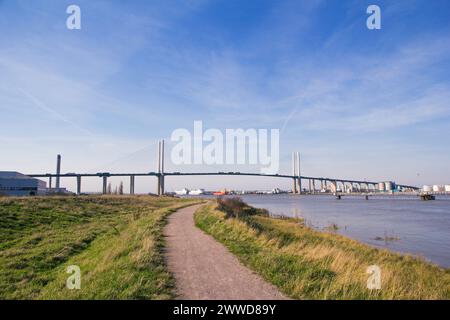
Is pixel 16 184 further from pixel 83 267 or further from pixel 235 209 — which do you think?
pixel 83 267

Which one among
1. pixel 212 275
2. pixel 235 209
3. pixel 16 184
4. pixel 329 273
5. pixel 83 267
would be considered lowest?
pixel 83 267

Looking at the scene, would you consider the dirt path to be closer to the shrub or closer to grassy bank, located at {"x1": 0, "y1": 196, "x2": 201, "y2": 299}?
grassy bank, located at {"x1": 0, "y1": 196, "x2": 201, "y2": 299}

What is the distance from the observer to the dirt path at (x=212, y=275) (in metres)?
7.90

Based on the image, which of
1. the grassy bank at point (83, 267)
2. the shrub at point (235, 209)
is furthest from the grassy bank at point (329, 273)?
the shrub at point (235, 209)

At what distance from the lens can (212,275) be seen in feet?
31.6

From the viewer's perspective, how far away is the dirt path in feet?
25.9

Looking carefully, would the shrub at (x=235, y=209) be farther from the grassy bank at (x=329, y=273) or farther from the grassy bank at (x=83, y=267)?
the grassy bank at (x=329, y=273)

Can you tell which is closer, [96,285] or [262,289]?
[262,289]

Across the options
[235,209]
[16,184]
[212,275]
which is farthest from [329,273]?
[16,184]

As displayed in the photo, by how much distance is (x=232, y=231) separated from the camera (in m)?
19.6
